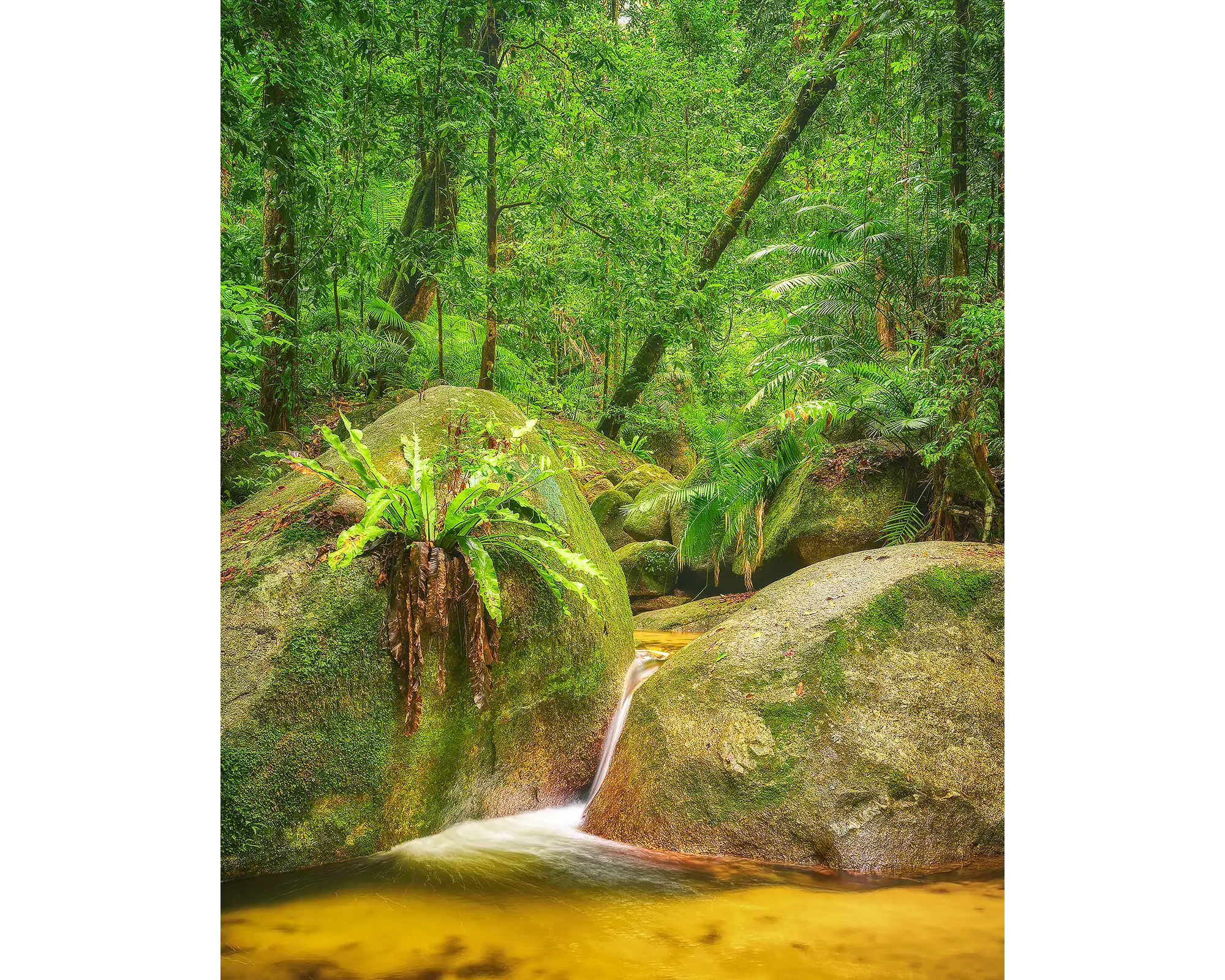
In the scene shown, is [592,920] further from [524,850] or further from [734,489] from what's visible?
[734,489]

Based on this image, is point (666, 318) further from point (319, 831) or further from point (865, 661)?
point (319, 831)

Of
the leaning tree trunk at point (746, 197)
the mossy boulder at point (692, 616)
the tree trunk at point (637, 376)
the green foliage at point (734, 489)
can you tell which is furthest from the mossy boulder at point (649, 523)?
the mossy boulder at point (692, 616)

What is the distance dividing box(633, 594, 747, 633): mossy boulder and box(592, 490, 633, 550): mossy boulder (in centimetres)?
154

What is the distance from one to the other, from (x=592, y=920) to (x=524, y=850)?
25.6 inches

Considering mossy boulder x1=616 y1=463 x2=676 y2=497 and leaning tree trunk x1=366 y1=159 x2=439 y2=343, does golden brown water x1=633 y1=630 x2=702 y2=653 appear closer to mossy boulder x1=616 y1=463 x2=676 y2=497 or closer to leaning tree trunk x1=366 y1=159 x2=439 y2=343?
mossy boulder x1=616 y1=463 x2=676 y2=497

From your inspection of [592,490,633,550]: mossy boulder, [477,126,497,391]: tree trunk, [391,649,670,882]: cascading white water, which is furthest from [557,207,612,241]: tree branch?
[391,649,670,882]: cascading white water

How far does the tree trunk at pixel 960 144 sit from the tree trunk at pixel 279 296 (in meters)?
3.66

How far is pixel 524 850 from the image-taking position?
3.20m

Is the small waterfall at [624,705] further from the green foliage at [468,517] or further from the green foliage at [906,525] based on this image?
the green foliage at [906,525]

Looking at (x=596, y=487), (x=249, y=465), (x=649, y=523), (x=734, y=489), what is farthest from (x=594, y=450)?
(x=249, y=465)

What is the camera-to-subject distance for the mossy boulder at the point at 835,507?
6.44m

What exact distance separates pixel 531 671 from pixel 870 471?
404 centimetres

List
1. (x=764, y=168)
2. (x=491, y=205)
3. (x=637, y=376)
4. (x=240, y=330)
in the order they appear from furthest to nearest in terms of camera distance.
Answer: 1. (x=637, y=376)
2. (x=764, y=168)
3. (x=491, y=205)
4. (x=240, y=330)

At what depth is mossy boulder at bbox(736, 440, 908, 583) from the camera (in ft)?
21.1
